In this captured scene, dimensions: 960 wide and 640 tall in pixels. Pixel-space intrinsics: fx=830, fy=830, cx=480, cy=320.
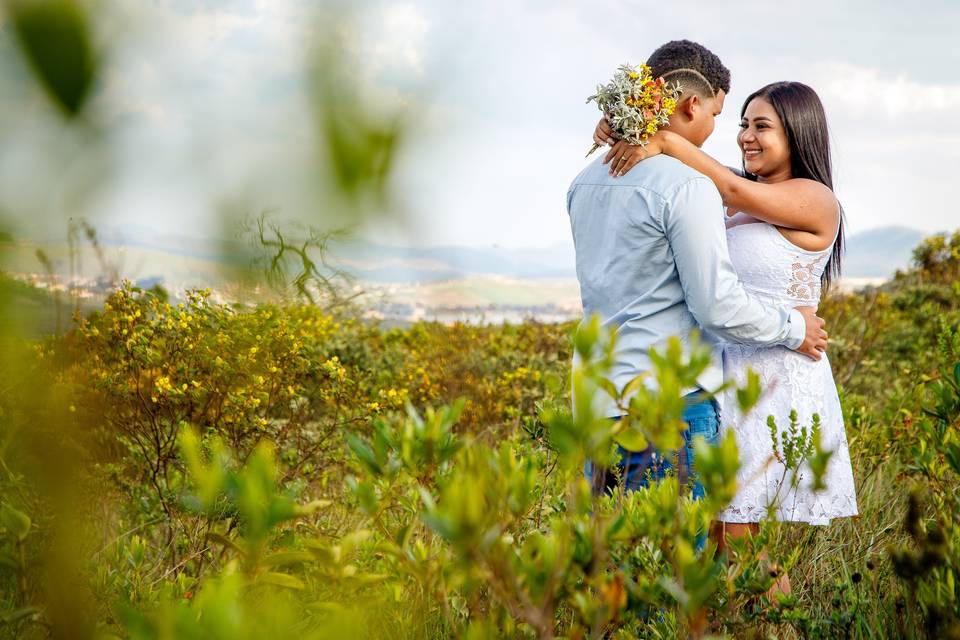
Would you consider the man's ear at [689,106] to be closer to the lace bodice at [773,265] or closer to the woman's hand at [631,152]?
the woman's hand at [631,152]

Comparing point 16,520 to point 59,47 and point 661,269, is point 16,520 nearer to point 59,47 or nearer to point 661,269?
point 59,47

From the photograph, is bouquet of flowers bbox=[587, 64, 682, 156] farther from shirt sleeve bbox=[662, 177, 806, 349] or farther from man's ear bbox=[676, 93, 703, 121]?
shirt sleeve bbox=[662, 177, 806, 349]

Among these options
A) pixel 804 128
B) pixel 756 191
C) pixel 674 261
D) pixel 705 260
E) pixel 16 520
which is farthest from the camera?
pixel 804 128

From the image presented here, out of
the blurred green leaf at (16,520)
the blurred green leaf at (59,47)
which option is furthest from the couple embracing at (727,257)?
the blurred green leaf at (59,47)

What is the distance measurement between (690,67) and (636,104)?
279 mm

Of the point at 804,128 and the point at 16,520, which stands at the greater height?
the point at 804,128

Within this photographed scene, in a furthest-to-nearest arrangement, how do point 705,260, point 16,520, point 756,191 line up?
point 756,191 → point 705,260 → point 16,520

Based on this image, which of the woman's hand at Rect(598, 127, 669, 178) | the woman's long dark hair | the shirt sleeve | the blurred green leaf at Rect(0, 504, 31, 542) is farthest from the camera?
the woman's long dark hair

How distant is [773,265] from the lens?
2.41 m

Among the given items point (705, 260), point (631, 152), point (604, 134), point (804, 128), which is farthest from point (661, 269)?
point (804, 128)

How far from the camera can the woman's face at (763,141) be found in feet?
8.21

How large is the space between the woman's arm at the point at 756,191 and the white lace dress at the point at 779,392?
7 cm

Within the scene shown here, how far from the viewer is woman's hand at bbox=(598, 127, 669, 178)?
88.1 inches

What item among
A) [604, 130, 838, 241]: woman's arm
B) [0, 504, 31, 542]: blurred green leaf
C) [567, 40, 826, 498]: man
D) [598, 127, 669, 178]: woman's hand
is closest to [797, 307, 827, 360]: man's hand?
[567, 40, 826, 498]: man
